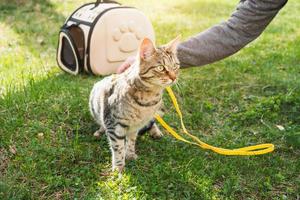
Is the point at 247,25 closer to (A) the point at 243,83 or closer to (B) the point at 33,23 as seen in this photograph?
(A) the point at 243,83

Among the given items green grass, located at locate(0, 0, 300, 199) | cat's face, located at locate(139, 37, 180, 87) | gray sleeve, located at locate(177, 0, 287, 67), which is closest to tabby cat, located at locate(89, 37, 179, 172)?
Result: cat's face, located at locate(139, 37, 180, 87)

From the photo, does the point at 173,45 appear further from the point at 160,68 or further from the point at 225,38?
the point at 225,38

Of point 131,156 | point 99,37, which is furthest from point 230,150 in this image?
point 99,37

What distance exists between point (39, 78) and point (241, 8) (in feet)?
6.23

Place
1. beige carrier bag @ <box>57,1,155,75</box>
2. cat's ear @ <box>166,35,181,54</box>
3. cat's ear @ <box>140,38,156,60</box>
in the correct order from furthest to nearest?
beige carrier bag @ <box>57,1,155,75</box> < cat's ear @ <box>166,35,181,54</box> < cat's ear @ <box>140,38,156,60</box>

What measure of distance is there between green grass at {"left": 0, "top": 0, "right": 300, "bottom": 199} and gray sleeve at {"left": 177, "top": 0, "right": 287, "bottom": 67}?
62 cm

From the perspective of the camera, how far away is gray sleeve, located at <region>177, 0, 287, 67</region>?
9.43 feet

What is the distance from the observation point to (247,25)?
2.90m

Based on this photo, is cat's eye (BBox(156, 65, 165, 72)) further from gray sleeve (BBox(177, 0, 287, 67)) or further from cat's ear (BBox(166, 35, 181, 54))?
gray sleeve (BBox(177, 0, 287, 67))

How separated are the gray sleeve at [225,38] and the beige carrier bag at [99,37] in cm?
140

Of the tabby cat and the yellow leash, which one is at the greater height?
the tabby cat

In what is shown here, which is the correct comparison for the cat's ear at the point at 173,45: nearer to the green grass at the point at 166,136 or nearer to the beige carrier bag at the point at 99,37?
the green grass at the point at 166,136

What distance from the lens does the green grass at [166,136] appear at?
2627 millimetres

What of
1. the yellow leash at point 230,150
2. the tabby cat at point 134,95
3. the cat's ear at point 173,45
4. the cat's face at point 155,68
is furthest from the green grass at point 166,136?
the cat's ear at point 173,45
